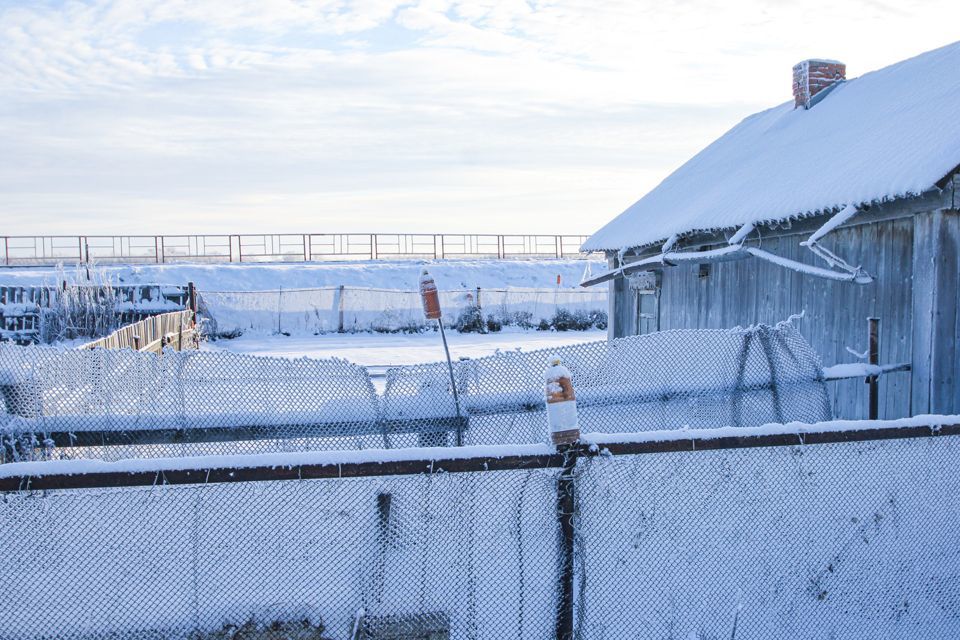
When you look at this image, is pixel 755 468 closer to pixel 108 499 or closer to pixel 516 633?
pixel 516 633

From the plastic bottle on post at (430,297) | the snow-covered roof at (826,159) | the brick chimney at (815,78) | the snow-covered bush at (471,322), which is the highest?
the brick chimney at (815,78)

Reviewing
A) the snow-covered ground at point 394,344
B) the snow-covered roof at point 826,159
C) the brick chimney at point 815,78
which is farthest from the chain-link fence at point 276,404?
the snow-covered ground at point 394,344

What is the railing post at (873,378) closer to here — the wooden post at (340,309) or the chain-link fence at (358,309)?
the chain-link fence at (358,309)

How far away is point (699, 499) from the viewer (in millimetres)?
4008

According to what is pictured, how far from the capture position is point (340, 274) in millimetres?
41656

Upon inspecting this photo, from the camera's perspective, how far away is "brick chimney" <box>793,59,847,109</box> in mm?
13055

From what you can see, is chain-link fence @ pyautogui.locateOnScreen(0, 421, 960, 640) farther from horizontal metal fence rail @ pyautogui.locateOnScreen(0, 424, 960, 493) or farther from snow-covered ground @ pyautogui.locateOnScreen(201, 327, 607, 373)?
snow-covered ground @ pyautogui.locateOnScreen(201, 327, 607, 373)

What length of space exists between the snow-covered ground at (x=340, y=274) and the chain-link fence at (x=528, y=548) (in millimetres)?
32315


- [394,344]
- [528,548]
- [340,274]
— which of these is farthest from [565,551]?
[340,274]

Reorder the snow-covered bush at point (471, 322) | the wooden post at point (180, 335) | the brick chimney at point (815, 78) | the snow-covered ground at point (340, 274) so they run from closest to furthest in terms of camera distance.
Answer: the brick chimney at point (815, 78) → the wooden post at point (180, 335) → the snow-covered bush at point (471, 322) → the snow-covered ground at point (340, 274)

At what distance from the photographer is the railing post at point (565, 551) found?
11.7 feet

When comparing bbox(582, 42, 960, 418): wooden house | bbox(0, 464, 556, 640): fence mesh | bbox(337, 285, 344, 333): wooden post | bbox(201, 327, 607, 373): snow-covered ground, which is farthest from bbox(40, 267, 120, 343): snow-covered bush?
bbox(0, 464, 556, 640): fence mesh

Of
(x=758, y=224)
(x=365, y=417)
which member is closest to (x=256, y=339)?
(x=758, y=224)

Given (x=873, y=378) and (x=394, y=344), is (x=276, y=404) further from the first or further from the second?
(x=394, y=344)
